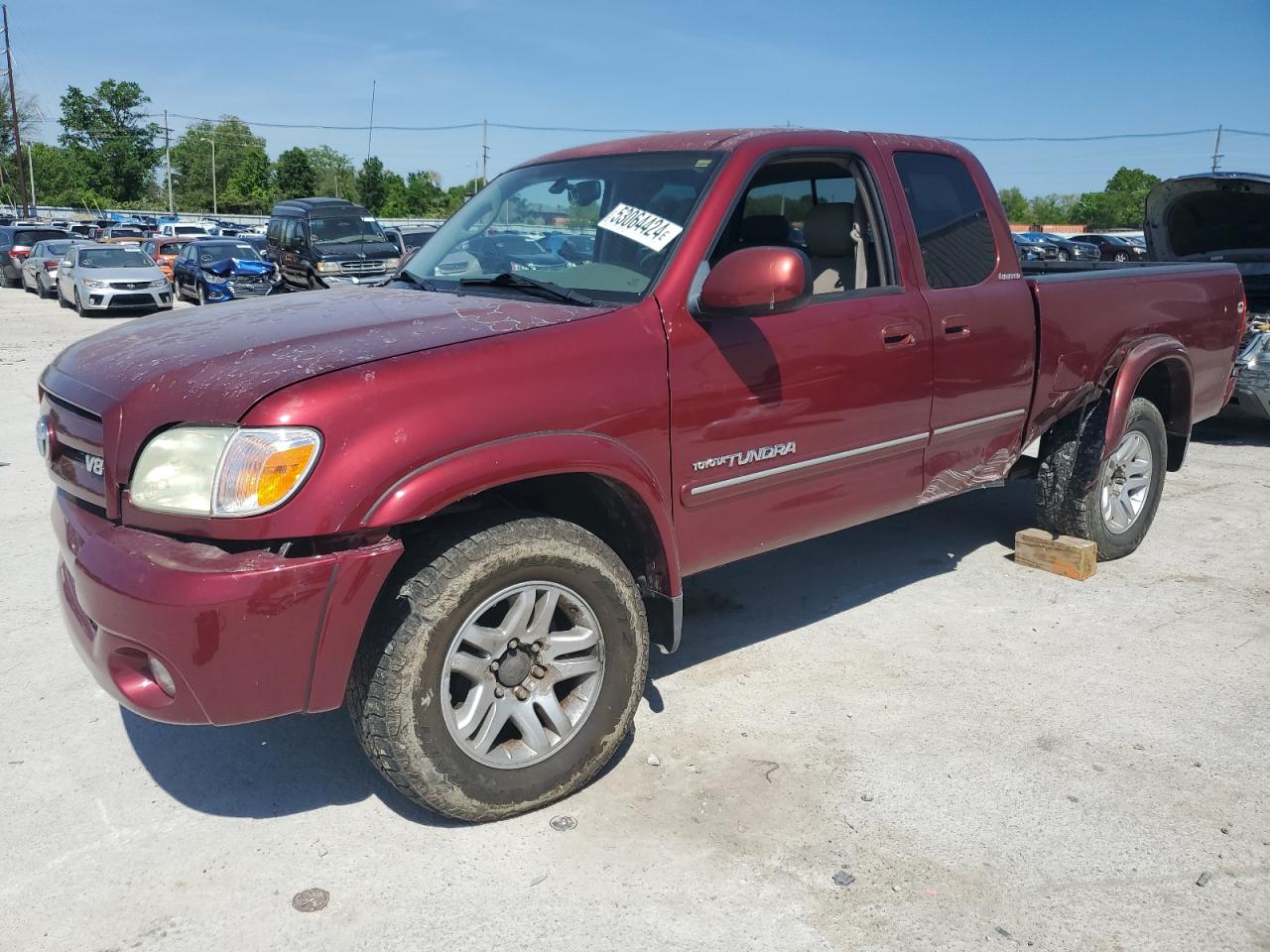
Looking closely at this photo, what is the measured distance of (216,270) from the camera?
69.1 feet

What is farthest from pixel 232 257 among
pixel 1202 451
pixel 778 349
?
pixel 778 349

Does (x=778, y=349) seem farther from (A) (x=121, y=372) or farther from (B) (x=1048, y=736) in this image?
(A) (x=121, y=372)

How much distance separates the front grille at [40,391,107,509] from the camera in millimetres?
2791

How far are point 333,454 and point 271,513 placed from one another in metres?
0.21

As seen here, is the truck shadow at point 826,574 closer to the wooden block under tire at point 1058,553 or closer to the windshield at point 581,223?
the wooden block under tire at point 1058,553

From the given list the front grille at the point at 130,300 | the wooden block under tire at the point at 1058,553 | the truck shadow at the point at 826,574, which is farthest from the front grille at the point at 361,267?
the wooden block under tire at the point at 1058,553

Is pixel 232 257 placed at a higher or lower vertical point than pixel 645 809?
higher

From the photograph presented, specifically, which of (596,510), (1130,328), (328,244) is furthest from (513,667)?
(328,244)

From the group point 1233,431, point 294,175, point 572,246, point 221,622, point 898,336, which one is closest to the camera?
point 221,622

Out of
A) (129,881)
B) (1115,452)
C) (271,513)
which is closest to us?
(271,513)

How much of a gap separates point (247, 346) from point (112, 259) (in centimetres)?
2136

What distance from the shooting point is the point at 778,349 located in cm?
345

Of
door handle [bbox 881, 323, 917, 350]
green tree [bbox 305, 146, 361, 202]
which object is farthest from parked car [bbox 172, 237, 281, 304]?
green tree [bbox 305, 146, 361, 202]

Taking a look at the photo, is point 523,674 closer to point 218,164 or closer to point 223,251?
point 223,251
